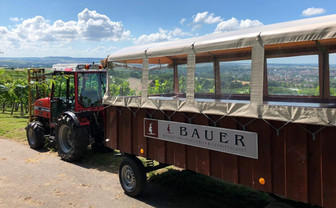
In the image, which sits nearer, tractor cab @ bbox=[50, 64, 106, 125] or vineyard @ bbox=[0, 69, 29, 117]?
tractor cab @ bbox=[50, 64, 106, 125]

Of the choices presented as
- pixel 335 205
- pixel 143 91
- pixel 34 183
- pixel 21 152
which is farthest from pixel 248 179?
pixel 21 152

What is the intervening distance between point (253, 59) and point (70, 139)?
6.67 metres

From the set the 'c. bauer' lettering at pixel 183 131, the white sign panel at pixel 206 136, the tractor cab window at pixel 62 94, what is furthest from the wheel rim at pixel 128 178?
the tractor cab window at pixel 62 94

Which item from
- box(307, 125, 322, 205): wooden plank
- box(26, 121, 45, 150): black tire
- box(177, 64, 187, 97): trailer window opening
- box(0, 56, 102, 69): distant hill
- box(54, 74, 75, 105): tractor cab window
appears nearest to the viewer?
box(307, 125, 322, 205): wooden plank

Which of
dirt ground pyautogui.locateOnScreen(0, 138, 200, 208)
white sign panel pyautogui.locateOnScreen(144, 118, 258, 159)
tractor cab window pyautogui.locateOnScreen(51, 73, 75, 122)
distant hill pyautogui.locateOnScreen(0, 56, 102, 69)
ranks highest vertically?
distant hill pyautogui.locateOnScreen(0, 56, 102, 69)

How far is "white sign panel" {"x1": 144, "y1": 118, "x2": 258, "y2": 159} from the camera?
392cm

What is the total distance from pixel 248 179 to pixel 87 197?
141 inches

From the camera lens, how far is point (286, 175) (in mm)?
3590

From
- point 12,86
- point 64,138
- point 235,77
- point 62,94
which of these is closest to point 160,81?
point 235,77

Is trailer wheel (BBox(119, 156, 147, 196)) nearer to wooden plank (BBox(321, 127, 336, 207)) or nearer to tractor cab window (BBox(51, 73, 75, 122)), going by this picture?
wooden plank (BBox(321, 127, 336, 207))

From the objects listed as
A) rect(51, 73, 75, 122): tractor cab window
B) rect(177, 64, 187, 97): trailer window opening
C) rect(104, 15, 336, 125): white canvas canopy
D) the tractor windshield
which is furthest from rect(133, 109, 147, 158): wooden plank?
rect(51, 73, 75, 122): tractor cab window

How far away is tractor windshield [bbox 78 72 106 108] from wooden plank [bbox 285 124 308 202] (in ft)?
21.5

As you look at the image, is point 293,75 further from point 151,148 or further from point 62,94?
point 62,94

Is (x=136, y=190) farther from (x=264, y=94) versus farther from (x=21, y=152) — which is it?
(x=21, y=152)
